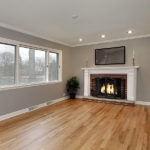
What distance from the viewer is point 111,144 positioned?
207 centimetres

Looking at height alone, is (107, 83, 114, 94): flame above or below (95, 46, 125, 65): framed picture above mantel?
below

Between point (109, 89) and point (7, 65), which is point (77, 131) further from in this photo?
point (109, 89)

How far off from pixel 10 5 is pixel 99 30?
2.45m

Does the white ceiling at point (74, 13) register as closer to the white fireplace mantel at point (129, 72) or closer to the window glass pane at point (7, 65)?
the window glass pane at point (7, 65)

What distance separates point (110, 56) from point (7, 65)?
3765mm

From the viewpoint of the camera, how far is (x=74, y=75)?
19.5 feet

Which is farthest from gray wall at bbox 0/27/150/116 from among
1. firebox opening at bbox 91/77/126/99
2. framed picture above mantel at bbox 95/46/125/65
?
firebox opening at bbox 91/77/126/99

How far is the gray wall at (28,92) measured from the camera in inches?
128

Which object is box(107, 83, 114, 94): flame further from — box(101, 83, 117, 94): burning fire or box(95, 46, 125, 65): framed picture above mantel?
box(95, 46, 125, 65): framed picture above mantel

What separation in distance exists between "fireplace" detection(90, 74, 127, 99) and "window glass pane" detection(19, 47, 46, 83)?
2263mm

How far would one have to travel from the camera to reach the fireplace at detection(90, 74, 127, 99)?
483cm

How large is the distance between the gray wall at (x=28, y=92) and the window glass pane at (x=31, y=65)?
0.29m

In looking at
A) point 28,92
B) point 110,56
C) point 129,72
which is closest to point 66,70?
point 110,56

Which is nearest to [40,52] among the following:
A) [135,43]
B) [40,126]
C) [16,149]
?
[40,126]
